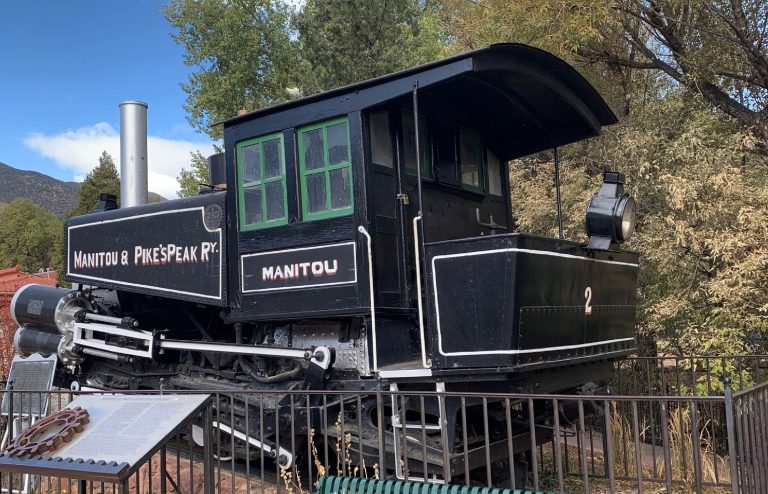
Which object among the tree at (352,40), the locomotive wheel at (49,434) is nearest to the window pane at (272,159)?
the locomotive wheel at (49,434)

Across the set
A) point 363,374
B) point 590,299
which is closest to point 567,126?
point 590,299

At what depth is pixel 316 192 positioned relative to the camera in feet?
19.8

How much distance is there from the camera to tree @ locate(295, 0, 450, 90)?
20.1m

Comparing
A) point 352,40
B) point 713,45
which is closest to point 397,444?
point 713,45

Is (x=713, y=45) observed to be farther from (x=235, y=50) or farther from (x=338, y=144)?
(x=235, y=50)

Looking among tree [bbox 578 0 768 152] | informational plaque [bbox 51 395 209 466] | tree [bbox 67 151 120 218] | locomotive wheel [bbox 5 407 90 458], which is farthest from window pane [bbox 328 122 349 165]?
tree [bbox 67 151 120 218]

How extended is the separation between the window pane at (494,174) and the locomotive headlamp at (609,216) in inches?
67.8

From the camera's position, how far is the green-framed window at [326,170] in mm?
5863

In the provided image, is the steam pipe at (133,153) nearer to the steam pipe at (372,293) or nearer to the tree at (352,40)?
the steam pipe at (372,293)

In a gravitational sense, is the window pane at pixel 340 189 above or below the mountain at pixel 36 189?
below

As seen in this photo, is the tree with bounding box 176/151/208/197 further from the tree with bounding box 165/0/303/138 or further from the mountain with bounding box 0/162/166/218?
the mountain with bounding box 0/162/166/218

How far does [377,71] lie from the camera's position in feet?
65.2

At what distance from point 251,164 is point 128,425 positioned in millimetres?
2864

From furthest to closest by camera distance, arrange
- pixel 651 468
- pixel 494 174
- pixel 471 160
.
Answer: pixel 494 174 → pixel 471 160 → pixel 651 468
